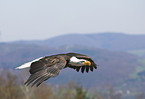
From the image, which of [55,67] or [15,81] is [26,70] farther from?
[15,81]

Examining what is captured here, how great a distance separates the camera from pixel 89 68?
575 centimetres

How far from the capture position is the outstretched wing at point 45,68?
3535 mm

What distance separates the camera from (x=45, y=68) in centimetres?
386

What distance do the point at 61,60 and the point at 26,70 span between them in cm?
57

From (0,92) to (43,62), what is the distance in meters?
41.8

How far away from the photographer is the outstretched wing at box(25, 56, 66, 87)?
3535 mm

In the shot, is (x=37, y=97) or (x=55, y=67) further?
(x=37, y=97)

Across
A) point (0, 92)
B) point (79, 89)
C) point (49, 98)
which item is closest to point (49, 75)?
point (79, 89)

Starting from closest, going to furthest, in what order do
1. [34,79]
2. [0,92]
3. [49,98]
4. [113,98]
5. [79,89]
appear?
[34,79]
[79,89]
[0,92]
[49,98]
[113,98]

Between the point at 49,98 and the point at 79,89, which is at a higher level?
the point at 79,89

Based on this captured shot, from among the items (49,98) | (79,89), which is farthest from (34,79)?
(49,98)

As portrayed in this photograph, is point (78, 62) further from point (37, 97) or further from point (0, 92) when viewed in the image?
point (37, 97)

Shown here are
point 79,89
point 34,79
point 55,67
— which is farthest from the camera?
point 79,89

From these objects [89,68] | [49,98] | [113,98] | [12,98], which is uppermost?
[89,68]
